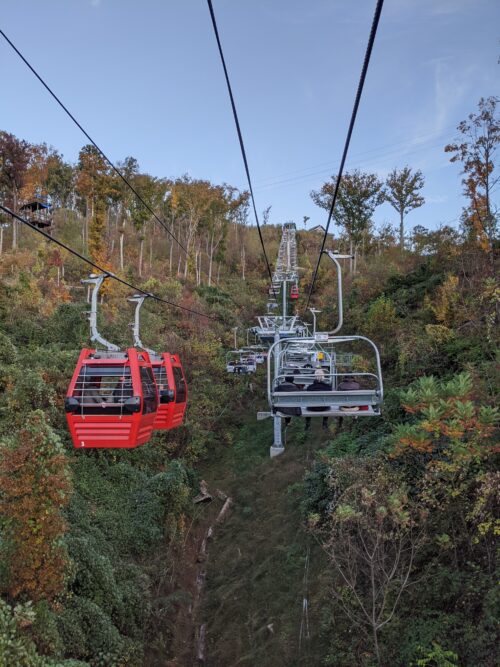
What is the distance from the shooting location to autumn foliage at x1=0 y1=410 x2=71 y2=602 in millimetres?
8250

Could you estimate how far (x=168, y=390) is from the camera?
9539 mm

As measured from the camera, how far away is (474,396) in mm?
8312

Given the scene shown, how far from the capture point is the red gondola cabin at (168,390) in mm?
9578

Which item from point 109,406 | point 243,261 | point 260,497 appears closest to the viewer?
point 109,406

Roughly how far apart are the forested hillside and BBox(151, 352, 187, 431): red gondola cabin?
Answer: 201 cm

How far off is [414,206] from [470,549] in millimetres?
27681

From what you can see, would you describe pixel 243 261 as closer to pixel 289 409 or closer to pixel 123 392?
pixel 123 392

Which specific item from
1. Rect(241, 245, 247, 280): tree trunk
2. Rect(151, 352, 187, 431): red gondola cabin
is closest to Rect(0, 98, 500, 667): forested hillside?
Rect(151, 352, 187, 431): red gondola cabin

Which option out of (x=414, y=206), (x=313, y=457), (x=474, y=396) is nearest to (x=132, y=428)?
(x=474, y=396)

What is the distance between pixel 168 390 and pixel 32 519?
10.5 feet

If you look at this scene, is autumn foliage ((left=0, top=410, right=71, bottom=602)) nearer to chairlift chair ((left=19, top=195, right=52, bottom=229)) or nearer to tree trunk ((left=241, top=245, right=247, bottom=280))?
chairlift chair ((left=19, top=195, right=52, bottom=229))

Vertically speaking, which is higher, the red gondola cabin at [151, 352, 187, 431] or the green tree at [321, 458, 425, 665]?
the red gondola cabin at [151, 352, 187, 431]

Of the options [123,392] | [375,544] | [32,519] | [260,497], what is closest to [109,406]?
[123,392]

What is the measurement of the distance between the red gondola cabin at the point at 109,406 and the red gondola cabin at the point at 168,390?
1.54 meters
